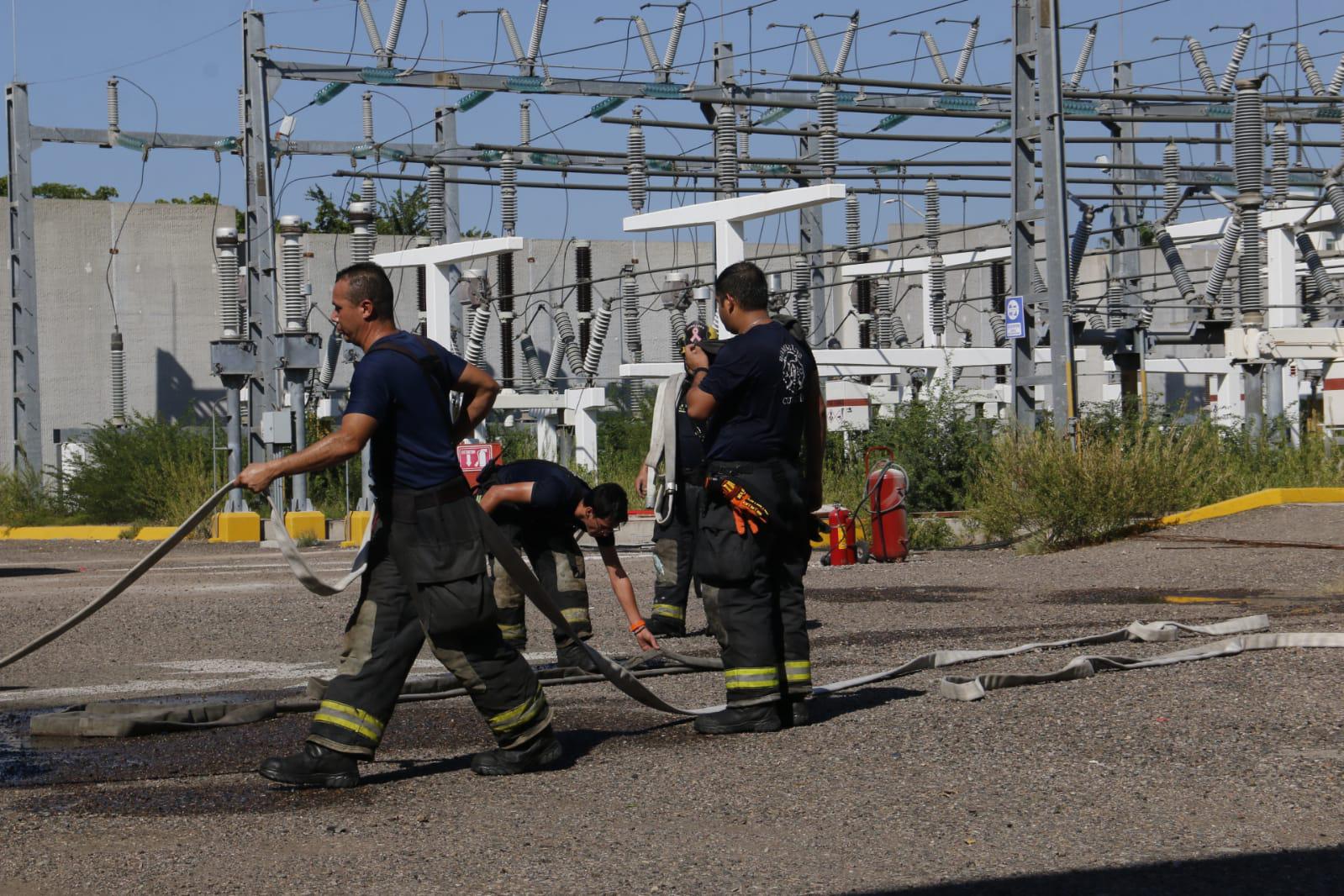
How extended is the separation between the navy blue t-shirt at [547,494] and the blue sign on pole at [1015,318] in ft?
38.3

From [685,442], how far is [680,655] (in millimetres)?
1301

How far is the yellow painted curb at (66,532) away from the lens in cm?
2584

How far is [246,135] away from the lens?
2370cm

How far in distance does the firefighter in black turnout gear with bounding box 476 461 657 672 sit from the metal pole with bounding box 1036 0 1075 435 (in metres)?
11.0

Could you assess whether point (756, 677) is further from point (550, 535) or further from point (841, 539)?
point (841, 539)

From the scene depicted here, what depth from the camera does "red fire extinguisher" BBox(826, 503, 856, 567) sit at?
16797 millimetres

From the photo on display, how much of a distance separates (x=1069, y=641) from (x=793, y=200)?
10.4 m

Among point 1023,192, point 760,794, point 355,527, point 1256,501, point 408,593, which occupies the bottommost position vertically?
point 760,794

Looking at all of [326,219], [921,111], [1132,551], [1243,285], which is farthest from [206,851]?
[326,219]

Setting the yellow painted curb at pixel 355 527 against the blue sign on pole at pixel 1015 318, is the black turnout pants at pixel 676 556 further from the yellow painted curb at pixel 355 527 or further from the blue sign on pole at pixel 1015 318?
the yellow painted curb at pixel 355 527

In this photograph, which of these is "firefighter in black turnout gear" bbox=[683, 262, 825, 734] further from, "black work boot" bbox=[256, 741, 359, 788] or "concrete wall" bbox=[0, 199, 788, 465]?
"concrete wall" bbox=[0, 199, 788, 465]

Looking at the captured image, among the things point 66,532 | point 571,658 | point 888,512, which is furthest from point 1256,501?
point 66,532

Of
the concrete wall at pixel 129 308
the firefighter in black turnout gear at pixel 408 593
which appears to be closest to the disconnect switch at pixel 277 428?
the concrete wall at pixel 129 308

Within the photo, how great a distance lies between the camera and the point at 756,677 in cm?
712
